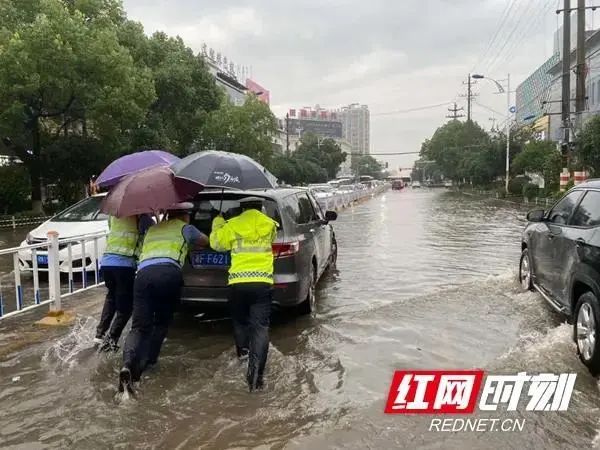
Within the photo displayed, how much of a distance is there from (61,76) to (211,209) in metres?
16.8

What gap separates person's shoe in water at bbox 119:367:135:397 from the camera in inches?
182

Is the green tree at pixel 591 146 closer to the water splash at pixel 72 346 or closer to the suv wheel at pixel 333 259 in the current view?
the suv wheel at pixel 333 259

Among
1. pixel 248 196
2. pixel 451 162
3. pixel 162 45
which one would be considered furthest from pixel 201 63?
pixel 451 162

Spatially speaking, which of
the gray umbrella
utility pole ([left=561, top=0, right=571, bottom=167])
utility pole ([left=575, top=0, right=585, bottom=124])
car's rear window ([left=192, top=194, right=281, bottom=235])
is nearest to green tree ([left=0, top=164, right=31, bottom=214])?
car's rear window ([left=192, top=194, right=281, bottom=235])

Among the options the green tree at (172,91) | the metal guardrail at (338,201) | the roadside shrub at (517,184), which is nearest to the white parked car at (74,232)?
the metal guardrail at (338,201)

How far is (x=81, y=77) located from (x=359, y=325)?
18.0m

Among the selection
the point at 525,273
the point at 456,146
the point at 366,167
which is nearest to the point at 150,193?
the point at 525,273

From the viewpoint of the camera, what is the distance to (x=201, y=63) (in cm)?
3219

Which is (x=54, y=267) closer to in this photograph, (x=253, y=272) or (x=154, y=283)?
(x=154, y=283)

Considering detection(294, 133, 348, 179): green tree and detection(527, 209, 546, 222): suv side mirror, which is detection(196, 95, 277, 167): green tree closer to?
detection(527, 209, 546, 222): suv side mirror

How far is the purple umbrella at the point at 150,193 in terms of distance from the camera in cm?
470

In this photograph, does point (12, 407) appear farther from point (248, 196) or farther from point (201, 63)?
point (201, 63)

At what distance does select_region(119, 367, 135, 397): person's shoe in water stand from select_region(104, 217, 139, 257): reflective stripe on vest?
1.31 m

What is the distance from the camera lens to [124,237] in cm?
558
